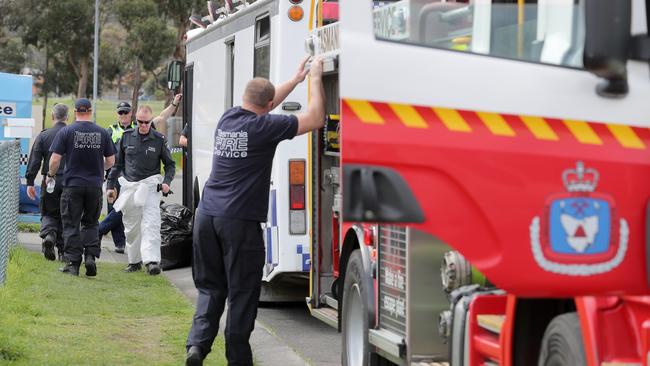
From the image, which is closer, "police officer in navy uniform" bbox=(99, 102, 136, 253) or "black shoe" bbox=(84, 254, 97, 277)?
"black shoe" bbox=(84, 254, 97, 277)

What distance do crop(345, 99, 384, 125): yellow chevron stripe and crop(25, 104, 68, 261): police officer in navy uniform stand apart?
431 inches

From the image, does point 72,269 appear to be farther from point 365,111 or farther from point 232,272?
point 365,111

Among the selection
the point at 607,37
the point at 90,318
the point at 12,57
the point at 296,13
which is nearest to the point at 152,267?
the point at 90,318

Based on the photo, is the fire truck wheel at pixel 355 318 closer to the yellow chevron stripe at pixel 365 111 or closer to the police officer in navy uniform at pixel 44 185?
the yellow chevron stripe at pixel 365 111

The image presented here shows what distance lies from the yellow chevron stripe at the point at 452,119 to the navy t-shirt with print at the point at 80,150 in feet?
31.5

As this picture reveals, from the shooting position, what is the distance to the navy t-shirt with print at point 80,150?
1384cm

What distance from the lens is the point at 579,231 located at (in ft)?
15.2

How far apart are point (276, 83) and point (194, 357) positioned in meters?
3.24

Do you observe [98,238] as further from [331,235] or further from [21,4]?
[21,4]

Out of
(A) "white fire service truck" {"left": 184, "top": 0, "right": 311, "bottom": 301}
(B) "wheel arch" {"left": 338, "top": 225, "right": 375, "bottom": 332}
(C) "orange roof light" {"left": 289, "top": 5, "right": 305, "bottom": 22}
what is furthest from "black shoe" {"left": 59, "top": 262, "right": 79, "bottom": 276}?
(B) "wheel arch" {"left": 338, "top": 225, "right": 375, "bottom": 332}

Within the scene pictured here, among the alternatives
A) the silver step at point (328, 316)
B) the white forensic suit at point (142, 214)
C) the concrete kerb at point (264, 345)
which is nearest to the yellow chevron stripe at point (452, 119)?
the silver step at point (328, 316)

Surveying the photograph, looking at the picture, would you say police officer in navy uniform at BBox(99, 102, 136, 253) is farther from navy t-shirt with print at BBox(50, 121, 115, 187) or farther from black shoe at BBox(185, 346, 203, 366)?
black shoe at BBox(185, 346, 203, 366)

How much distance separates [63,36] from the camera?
206 feet

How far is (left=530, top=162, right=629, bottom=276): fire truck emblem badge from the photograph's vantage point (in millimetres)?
4637
